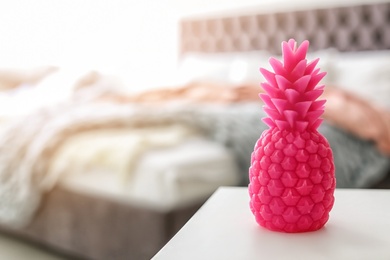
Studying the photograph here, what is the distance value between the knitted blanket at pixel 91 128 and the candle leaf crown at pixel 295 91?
134 cm

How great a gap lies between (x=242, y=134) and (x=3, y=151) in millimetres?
965

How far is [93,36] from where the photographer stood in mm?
5309

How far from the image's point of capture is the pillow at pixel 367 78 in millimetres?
3055

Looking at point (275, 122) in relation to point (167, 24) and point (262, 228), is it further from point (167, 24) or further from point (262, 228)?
point (167, 24)

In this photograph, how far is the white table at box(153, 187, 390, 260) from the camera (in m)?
0.68

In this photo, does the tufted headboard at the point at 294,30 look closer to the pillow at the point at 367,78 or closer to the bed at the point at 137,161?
the pillow at the point at 367,78

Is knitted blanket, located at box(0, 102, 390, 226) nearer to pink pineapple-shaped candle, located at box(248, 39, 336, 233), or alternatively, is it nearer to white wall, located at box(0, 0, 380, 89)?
pink pineapple-shaped candle, located at box(248, 39, 336, 233)

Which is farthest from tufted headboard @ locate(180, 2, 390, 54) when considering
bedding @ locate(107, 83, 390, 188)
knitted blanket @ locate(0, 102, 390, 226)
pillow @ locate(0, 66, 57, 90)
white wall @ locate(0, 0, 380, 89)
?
knitted blanket @ locate(0, 102, 390, 226)

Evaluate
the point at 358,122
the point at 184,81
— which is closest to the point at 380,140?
the point at 358,122

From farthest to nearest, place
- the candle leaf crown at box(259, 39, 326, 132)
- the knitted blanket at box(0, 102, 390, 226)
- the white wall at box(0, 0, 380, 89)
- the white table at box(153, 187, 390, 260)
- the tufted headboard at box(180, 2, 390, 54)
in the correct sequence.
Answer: the white wall at box(0, 0, 380, 89), the tufted headboard at box(180, 2, 390, 54), the knitted blanket at box(0, 102, 390, 226), the candle leaf crown at box(259, 39, 326, 132), the white table at box(153, 187, 390, 260)

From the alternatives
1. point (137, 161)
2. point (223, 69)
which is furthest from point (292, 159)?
point (223, 69)

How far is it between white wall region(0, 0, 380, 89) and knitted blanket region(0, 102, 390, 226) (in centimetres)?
257

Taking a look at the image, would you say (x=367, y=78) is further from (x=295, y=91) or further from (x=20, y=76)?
(x=20, y=76)

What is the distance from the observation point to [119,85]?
4.33m
